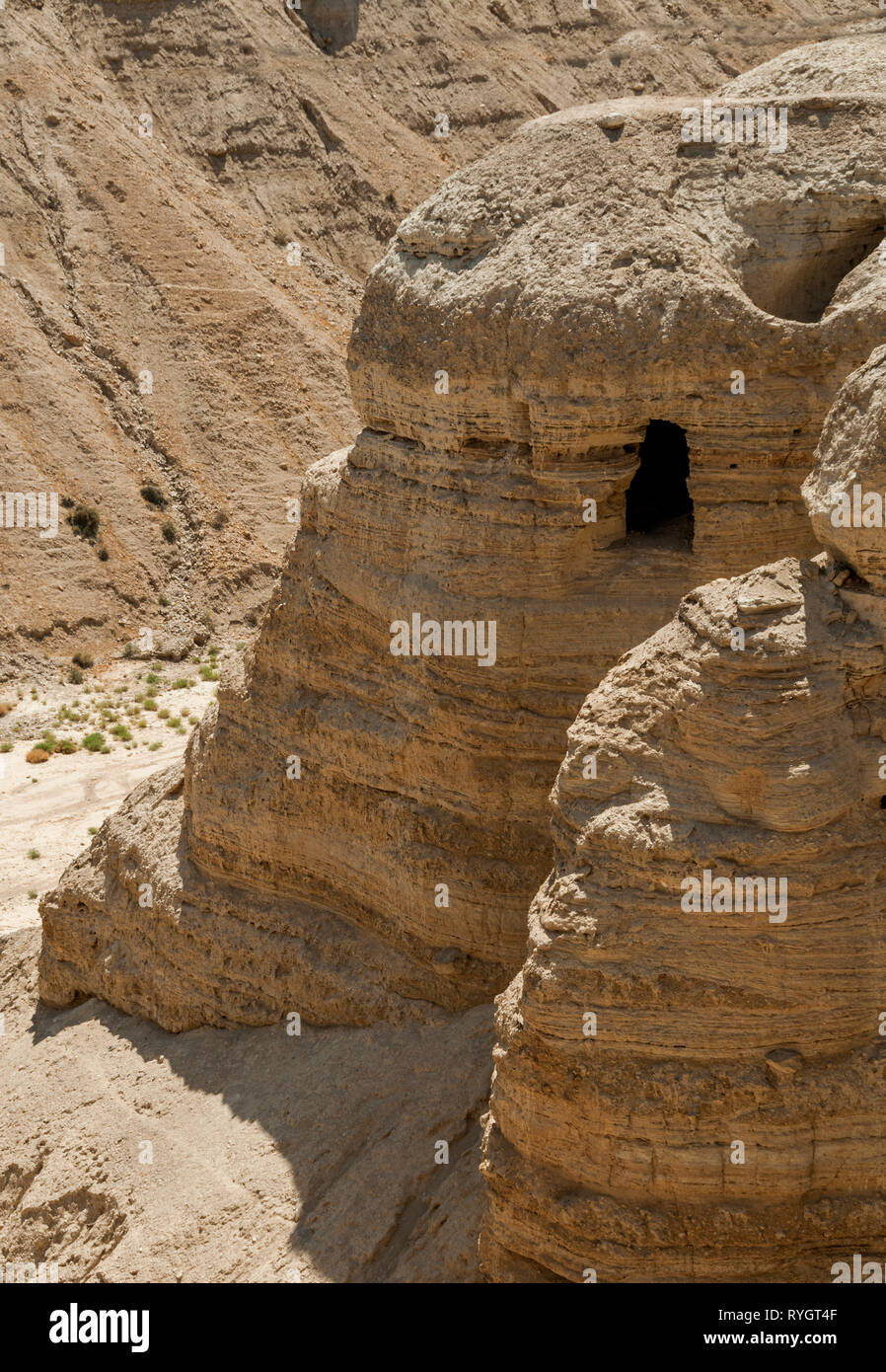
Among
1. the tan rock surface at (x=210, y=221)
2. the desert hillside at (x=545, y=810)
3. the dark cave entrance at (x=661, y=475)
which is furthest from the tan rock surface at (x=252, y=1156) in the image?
the tan rock surface at (x=210, y=221)

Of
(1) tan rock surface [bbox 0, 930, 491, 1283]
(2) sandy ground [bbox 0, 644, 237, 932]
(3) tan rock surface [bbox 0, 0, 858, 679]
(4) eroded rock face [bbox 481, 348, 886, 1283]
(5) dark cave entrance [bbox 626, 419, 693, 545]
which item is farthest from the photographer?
(3) tan rock surface [bbox 0, 0, 858, 679]

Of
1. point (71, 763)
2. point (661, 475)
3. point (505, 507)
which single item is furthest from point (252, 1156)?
point (71, 763)

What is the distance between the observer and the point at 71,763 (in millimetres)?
23906

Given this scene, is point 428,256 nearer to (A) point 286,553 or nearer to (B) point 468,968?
(A) point 286,553

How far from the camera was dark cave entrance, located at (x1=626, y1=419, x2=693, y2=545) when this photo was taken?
1097 cm

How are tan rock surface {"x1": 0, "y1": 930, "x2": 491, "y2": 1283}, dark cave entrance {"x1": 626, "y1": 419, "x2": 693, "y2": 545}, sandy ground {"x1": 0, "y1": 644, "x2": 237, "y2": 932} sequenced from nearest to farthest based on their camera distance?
tan rock surface {"x1": 0, "y1": 930, "x2": 491, "y2": 1283} → dark cave entrance {"x1": 626, "y1": 419, "x2": 693, "y2": 545} → sandy ground {"x1": 0, "y1": 644, "x2": 237, "y2": 932}

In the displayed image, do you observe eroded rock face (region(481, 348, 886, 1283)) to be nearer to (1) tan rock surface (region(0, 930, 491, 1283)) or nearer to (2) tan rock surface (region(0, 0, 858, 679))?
(1) tan rock surface (region(0, 930, 491, 1283))

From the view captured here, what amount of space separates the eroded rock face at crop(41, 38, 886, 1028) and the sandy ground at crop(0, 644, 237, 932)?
7.54 meters

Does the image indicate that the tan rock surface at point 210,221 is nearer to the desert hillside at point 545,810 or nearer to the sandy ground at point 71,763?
the sandy ground at point 71,763

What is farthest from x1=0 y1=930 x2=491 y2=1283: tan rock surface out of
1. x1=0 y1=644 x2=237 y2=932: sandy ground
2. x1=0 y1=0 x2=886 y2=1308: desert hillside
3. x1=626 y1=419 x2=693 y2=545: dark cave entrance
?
x1=0 y1=644 x2=237 y2=932: sandy ground

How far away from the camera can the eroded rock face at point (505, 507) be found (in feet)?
31.7

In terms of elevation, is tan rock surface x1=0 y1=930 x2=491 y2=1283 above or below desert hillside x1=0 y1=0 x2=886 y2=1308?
below

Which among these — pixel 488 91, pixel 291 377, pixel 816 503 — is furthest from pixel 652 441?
pixel 488 91

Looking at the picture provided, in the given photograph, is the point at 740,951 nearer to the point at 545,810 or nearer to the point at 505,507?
the point at 545,810
